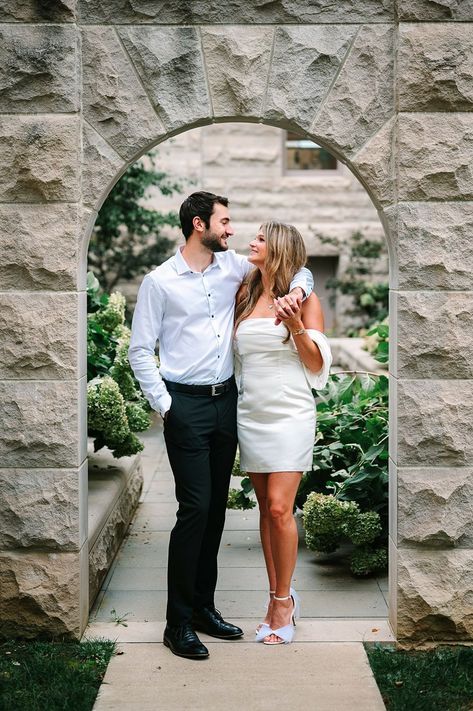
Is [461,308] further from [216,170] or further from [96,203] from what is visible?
[216,170]

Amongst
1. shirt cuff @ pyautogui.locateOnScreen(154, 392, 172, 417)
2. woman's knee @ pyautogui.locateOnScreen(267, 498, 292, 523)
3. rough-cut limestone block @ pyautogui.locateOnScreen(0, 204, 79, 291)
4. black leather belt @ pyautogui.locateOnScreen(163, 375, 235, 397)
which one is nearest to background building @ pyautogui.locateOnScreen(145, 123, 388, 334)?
rough-cut limestone block @ pyautogui.locateOnScreen(0, 204, 79, 291)

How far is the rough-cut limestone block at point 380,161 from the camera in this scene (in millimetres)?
4660

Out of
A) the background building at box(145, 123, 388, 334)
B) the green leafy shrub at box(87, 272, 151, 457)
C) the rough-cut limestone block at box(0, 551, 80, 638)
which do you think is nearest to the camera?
the rough-cut limestone block at box(0, 551, 80, 638)

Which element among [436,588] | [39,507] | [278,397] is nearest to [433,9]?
[278,397]

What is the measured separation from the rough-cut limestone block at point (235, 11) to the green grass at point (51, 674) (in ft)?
9.91

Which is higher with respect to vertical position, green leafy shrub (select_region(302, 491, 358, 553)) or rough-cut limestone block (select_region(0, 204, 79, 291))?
rough-cut limestone block (select_region(0, 204, 79, 291))

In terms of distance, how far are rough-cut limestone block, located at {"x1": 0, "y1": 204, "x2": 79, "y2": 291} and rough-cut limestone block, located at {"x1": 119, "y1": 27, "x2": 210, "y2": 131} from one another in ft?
2.20

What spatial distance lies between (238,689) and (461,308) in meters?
2.04

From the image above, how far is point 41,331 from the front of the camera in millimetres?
4688

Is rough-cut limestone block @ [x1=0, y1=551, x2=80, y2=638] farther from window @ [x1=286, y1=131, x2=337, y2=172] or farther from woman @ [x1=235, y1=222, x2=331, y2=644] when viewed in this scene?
window @ [x1=286, y1=131, x2=337, y2=172]

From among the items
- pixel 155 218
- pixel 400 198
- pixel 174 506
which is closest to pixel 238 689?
pixel 400 198

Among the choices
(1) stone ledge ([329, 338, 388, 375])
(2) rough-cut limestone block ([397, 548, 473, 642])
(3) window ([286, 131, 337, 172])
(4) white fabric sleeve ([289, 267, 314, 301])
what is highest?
(3) window ([286, 131, 337, 172])

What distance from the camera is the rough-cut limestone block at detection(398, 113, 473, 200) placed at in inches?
181

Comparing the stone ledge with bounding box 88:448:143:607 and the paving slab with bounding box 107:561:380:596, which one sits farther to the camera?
the paving slab with bounding box 107:561:380:596
